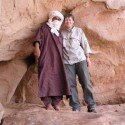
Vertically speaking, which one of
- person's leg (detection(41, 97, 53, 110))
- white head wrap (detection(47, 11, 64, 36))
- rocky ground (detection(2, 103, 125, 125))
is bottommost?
person's leg (detection(41, 97, 53, 110))

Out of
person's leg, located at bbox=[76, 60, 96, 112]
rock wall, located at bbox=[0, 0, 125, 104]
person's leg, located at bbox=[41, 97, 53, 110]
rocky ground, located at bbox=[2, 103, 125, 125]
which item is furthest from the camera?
rock wall, located at bbox=[0, 0, 125, 104]

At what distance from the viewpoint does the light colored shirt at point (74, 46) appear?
15.4ft

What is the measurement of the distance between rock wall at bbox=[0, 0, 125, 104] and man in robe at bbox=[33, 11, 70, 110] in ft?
0.93

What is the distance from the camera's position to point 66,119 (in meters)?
3.95

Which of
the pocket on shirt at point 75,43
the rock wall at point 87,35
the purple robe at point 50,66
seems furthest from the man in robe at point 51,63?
the rock wall at point 87,35

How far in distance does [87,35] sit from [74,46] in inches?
31.3

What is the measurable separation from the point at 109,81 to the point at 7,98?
1600mm

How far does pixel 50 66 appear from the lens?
4.61m

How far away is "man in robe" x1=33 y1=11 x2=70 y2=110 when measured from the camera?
4.56m

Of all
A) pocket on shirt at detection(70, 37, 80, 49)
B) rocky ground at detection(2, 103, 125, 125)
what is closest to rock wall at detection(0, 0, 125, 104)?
pocket on shirt at detection(70, 37, 80, 49)

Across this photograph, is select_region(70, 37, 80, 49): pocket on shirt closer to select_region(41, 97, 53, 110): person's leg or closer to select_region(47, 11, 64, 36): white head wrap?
select_region(47, 11, 64, 36): white head wrap

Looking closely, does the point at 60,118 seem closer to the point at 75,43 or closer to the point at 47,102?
the point at 47,102

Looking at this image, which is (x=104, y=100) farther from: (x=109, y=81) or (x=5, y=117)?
(x=5, y=117)

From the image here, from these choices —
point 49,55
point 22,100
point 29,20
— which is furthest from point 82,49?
point 22,100
